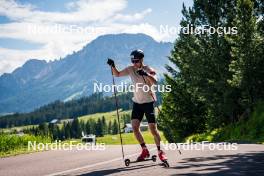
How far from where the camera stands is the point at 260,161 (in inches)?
394

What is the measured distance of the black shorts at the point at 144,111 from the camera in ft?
32.9

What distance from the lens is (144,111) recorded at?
33.7 feet

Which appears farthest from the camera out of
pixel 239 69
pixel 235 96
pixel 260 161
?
pixel 235 96

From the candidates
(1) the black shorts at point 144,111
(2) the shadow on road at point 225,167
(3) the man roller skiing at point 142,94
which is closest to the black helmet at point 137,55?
(3) the man roller skiing at point 142,94

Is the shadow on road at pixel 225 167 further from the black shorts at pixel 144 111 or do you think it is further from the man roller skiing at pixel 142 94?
the black shorts at pixel 144 111

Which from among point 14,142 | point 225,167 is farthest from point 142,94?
point 14,142

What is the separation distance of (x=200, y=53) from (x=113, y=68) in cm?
3014

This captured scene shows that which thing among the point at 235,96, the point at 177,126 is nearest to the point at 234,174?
the point at 235,96

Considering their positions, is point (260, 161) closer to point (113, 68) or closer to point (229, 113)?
point (113, 68)

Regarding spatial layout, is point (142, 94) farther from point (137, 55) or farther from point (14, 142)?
point (14, 142)

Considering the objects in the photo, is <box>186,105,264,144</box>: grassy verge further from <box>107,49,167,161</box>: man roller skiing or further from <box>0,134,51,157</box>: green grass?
<box>107,49,167,161</box>: man roller skiing

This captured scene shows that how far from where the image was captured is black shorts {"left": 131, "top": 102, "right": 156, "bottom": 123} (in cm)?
1004

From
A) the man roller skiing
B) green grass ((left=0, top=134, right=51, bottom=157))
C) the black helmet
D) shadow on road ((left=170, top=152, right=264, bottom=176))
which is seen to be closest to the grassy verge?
green grass ((left=0, top=134, right=51, bottom=157))

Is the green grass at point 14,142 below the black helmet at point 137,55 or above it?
below
